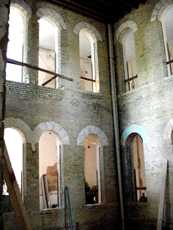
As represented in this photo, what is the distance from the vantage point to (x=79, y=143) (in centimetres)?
1111

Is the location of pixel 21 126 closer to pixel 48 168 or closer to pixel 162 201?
pixel 162 201

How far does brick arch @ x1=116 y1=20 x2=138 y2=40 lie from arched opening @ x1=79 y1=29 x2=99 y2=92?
107cm

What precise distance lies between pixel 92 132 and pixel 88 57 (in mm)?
7248

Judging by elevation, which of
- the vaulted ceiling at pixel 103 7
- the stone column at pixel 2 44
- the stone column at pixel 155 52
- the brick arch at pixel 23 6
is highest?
the vaulted ceiling at pixel 103 7

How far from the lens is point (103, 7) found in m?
12.7

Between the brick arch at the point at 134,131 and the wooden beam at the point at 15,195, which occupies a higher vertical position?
the brick arch at the point at 134,131

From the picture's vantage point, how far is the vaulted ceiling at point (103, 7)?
40.0 ft

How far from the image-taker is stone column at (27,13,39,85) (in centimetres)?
1047

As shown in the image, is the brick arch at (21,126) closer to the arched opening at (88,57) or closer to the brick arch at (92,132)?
the brick arch at (92,132)

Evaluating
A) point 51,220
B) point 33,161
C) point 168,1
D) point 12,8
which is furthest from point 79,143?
point 168,1

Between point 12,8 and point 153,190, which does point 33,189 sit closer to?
point 153,190

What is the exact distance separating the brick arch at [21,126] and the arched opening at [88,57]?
3.25m

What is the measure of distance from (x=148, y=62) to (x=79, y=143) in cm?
403

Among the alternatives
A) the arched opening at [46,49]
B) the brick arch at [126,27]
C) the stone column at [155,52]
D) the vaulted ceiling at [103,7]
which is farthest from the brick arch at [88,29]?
the stone column at [155,52]
